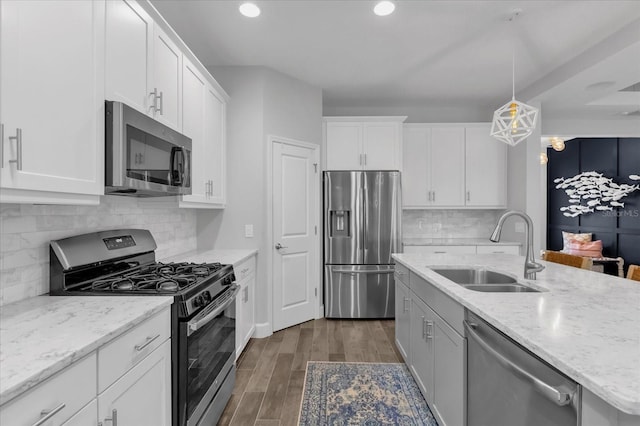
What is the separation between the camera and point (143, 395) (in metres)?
1.29

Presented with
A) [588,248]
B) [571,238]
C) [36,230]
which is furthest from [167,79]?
[571,238]

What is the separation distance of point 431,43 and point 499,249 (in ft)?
8.81

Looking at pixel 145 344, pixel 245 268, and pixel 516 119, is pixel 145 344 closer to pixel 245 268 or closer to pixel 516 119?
pixel 245 268

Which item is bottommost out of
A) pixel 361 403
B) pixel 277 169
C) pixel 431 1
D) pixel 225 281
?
pixel 361 403

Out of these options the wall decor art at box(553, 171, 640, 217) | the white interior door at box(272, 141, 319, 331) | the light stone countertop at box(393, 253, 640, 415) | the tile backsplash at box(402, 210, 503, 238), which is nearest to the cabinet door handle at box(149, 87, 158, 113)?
the white interior door at box(272, 141, 319, 331)

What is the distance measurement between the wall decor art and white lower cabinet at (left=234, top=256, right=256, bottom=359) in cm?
675

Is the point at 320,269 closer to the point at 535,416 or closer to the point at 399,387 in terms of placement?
the point at 399,387

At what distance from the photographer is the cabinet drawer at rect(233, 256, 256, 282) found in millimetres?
2775

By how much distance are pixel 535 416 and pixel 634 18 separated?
10.7 feet

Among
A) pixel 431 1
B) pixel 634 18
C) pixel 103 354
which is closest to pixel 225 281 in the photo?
pixel 103 354

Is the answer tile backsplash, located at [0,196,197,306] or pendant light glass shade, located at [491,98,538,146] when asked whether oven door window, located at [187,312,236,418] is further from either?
pendant light glass shade, located at [491,98,538,146]

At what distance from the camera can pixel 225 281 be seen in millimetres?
2111

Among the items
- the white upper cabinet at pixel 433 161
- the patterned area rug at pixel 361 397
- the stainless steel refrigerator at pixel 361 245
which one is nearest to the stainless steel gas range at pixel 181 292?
the patterned area rug at pixel 361 397

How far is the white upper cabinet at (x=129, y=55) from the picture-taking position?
61.1 inches
